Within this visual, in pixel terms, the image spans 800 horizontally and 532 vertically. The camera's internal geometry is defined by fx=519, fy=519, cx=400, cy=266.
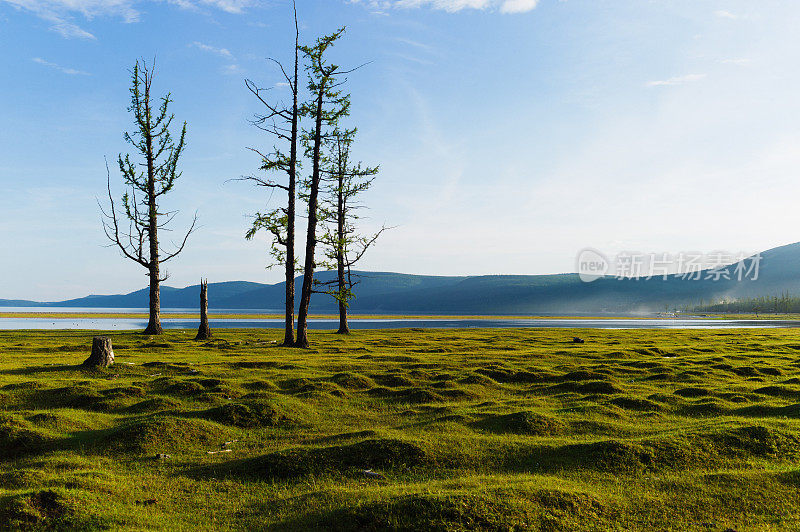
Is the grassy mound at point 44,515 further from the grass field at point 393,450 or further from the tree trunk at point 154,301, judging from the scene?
the tree trunk at point 154,301

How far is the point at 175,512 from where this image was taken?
948 cm

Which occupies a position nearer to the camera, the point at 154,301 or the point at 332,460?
the point at 332,460

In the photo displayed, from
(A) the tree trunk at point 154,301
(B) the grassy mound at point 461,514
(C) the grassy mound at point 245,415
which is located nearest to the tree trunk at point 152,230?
(A) the tree trunk at point 154,301

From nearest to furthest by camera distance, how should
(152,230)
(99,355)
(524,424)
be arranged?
(524,424) < (99,355) < (152,230)

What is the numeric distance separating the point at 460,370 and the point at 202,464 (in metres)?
16.4

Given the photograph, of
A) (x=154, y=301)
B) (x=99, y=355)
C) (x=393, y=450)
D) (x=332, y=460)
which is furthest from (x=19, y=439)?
(x=154, y=301)

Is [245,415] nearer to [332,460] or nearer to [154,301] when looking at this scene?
[332,460]

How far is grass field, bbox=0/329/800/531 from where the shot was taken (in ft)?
29.7

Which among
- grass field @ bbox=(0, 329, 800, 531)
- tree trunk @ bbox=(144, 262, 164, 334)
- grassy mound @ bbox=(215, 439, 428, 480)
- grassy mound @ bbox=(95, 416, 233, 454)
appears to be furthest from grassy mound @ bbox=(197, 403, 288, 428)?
tree trunk @ bbox=(144, 262, 164, 334)

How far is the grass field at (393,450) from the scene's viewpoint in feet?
29.7

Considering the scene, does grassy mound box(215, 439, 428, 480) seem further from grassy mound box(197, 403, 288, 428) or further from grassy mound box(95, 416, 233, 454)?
grassy mound box(197, 403, 288, 428)

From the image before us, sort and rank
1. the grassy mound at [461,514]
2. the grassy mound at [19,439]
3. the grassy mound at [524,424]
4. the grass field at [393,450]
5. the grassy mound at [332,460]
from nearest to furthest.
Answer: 1. the grassy mound at [461,514]
2. the grass field at [393,450]
3. the grassy mound at [332,460]
4. the grassy mound at [19,439]
5. the grassy mound at [524,424]

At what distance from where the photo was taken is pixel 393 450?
1238 centimetres

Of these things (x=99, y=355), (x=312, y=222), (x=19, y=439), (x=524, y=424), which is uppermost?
(x=312, y=222)
